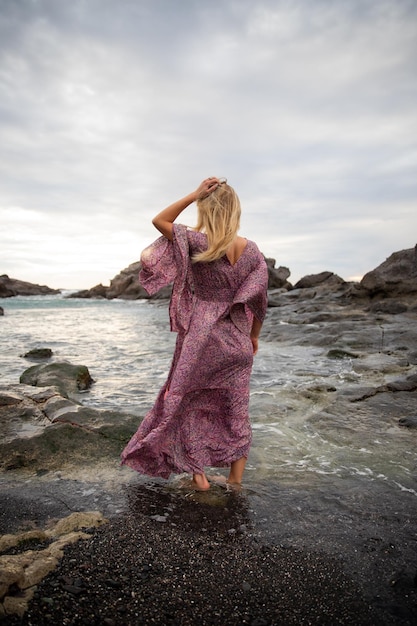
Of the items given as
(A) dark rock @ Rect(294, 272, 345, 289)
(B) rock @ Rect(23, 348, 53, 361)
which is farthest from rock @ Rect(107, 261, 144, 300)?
(B) rock @ Rect(23, 348, 53, 361)

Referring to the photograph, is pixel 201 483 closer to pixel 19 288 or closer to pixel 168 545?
pixel 168 545

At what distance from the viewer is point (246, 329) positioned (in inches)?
150

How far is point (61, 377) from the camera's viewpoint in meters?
7.88

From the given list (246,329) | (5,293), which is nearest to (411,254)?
(246,329)

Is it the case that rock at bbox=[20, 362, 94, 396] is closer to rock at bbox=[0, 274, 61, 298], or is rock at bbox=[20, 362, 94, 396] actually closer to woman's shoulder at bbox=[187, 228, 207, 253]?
woman's shoulder at bbox=[187, 228, 207, 253]

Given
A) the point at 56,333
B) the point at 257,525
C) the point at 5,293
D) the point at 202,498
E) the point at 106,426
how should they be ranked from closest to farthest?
the point at 257,525 < the point at 202,498 < the point at 106,426 < the point at 56,333 < the point at 5,293

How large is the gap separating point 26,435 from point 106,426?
780 millimetres

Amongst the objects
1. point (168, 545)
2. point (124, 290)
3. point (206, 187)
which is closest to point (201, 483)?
point (168, 545)

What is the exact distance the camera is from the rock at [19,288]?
75.2 meters

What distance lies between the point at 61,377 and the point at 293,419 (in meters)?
4.16

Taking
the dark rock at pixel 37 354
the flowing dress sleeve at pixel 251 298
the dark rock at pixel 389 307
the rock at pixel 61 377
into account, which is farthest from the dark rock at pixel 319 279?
the flowing dress sleeve at pixel 251 298

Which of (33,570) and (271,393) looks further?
(271,393)

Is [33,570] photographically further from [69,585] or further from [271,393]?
[271,393]

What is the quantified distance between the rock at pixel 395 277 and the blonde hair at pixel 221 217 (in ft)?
55.0
